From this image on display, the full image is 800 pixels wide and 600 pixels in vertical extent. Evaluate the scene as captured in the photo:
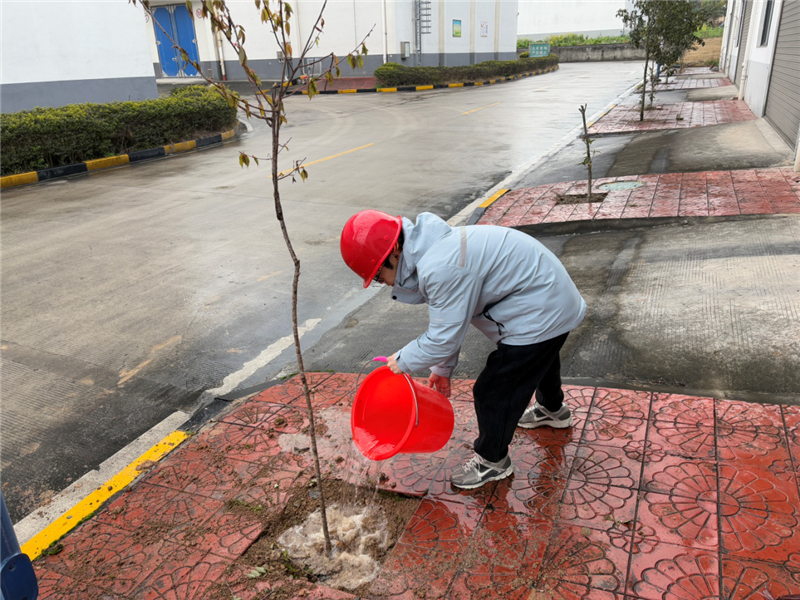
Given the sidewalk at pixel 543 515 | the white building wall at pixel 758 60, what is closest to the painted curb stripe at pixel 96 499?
the sidewalk at pixel 543 515

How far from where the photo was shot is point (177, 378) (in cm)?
421

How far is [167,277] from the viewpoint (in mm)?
5949

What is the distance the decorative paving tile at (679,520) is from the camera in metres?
2.40

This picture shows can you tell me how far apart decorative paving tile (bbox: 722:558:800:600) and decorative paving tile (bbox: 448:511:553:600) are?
64 centimetres

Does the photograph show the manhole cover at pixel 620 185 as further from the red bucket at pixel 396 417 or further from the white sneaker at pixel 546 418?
the red bucket at pixel 396 417

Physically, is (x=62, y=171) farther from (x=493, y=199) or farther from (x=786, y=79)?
(x=786, y=79)

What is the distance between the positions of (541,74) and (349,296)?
3315 centimetres

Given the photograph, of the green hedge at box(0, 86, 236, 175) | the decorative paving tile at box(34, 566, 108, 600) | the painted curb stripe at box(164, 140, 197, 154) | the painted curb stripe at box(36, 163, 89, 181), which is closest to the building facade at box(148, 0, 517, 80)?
the green hedge at box(0, 86, 236, 175)

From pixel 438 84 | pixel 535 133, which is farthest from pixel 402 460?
pixel 438 84

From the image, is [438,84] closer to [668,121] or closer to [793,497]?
[668,121]

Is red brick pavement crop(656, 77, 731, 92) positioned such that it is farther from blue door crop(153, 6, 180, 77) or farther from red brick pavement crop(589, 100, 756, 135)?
blue door crop(153, 6, 180, 77)

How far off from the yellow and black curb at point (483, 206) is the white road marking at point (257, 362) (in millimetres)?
3034

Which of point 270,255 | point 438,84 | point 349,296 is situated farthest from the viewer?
point 438,84

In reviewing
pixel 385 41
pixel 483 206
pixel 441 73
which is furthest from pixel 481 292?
pixel 385 41
